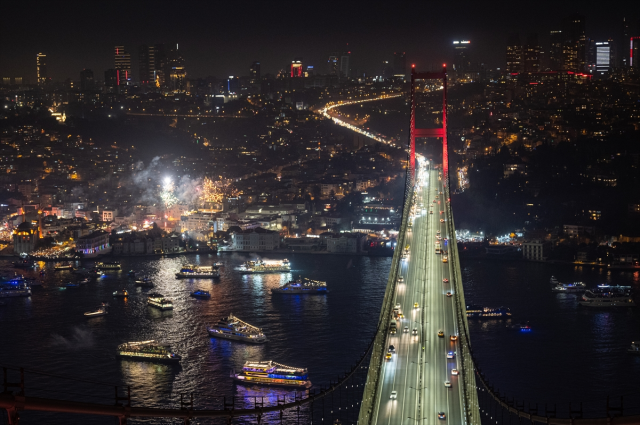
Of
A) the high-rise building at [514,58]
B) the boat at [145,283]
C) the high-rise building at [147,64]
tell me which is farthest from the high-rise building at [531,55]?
the boat at [145,283]

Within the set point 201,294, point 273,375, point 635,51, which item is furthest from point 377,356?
point 635,51

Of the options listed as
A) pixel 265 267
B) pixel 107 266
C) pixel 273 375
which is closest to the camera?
pixel 273 375

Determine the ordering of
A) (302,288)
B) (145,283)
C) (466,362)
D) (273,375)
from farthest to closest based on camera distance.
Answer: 1. (145,283)
2. (302,288)
3. (273,375)
4. (466,362)

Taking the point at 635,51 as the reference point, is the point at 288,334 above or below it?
below

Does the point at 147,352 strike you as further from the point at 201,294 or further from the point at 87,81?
the point at 87,81

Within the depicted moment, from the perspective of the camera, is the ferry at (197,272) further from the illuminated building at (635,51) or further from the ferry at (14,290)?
the illuminated building at (635,51)

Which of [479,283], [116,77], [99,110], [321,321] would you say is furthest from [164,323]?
[116,77]

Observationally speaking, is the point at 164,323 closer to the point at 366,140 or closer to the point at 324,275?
the point at 324,275
